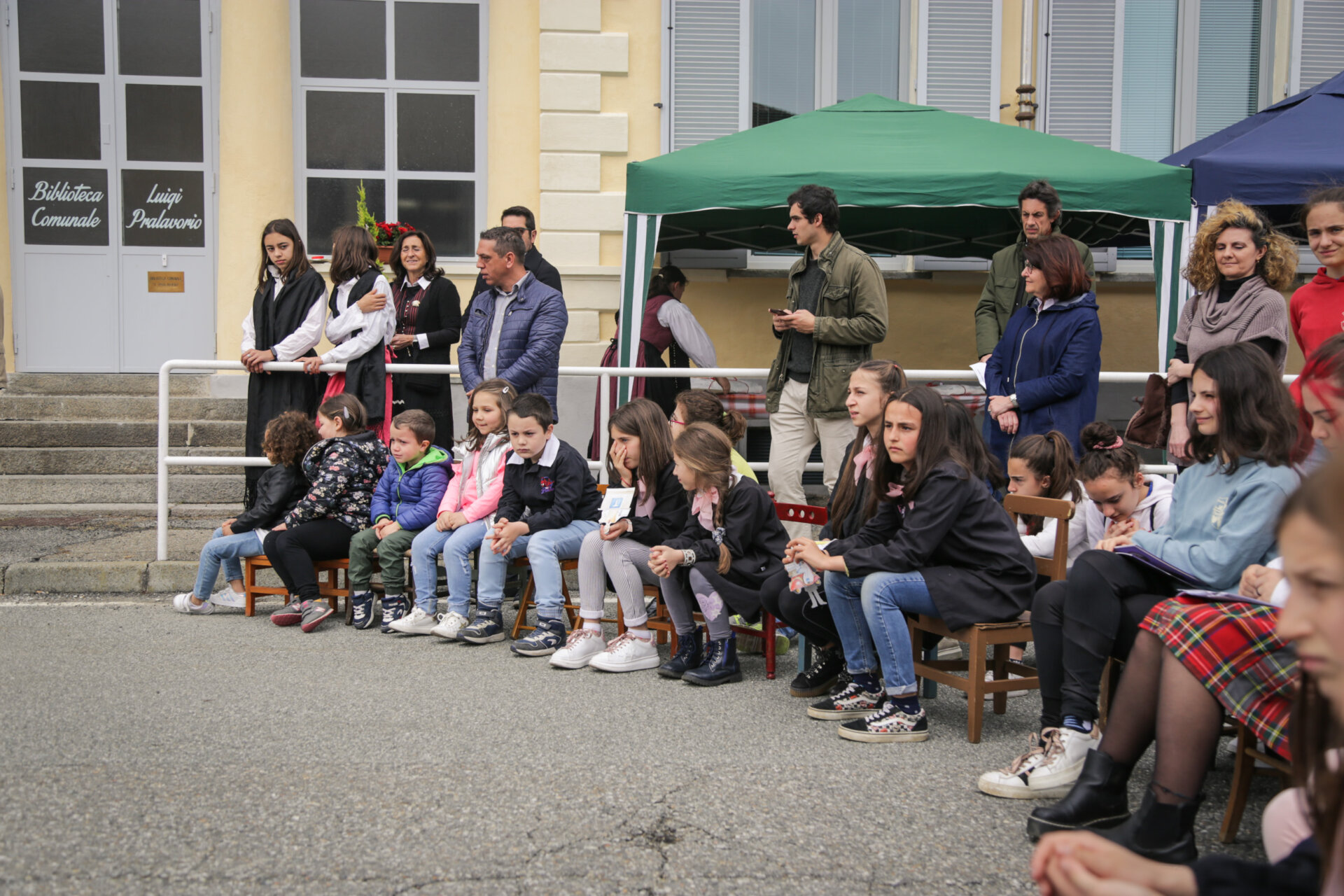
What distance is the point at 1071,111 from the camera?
1096cm

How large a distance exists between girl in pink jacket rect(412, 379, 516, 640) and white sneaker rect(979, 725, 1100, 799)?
3.04 meters

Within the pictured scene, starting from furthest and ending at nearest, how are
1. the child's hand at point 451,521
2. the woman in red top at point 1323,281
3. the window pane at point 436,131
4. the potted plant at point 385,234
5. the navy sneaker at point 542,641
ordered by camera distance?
the window pane at point 436,131
the potted plant at point 385,234
the child's hand at point 451,521
the navy sneaker at point 542,641
the woman in red top at point 1323,281

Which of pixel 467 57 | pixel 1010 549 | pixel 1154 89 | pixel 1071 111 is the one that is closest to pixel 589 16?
pixel 467 57

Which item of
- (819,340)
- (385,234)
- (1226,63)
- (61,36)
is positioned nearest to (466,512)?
(819,340)

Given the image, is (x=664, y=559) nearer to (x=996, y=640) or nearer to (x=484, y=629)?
(x=484, y=629)

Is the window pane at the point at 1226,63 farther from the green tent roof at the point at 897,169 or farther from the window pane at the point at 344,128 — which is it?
the window pane at the point at 344,128

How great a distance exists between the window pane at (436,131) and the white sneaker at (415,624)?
592 centimetres

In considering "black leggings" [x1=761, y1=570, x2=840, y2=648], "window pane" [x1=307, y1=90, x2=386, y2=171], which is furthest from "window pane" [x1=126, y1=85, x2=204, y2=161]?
"black leggings" [x1=761, y1=570, x2=840, y2=648]

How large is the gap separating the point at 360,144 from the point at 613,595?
5.84 meters

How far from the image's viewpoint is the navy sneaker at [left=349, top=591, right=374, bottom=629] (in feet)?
19.9

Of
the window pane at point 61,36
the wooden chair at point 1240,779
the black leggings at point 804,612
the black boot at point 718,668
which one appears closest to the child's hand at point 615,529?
the black boot at point 718,668

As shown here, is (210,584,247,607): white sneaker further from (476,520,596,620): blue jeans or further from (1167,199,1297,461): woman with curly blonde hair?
(1167,199,1297,461): woman with curly blonde hair

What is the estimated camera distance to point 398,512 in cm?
614

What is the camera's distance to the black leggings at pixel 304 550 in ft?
19.9
